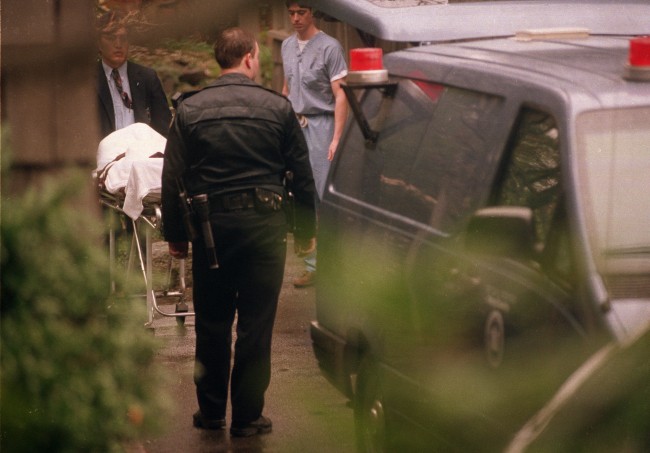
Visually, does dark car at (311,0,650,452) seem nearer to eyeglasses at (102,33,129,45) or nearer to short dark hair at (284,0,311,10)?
eyeglasses at (102,33,129,45)

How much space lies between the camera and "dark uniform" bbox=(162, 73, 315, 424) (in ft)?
18.6

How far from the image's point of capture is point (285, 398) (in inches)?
61.1

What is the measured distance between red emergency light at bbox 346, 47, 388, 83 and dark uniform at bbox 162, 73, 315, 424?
0.98 metres

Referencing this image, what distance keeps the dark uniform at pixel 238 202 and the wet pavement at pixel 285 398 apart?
0.18 metres

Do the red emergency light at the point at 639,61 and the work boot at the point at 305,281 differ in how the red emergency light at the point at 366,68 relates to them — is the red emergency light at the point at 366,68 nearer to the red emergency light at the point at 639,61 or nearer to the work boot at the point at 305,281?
the red emergency light at the point at 639,61

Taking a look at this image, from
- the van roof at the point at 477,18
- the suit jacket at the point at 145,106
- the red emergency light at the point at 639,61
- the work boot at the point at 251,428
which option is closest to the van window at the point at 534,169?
the red emergency light at the point at 639,61

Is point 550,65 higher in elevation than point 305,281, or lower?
higher

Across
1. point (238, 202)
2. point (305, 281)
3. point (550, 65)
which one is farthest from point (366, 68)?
point (305, 281)

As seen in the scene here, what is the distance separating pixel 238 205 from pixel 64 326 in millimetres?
4025

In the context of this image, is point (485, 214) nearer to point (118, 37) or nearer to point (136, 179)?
point (118, 37)

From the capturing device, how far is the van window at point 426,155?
13.0 ft

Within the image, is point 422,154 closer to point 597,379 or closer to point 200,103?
point 200,103

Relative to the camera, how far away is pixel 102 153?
24.5 feet

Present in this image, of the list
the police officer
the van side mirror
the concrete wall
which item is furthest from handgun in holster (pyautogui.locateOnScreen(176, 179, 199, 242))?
the concrete wall
